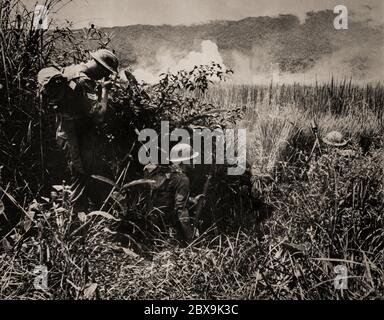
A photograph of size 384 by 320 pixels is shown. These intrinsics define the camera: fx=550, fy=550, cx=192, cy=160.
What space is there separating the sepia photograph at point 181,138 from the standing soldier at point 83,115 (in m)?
0.01

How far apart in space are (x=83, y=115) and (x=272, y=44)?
149 centimetres

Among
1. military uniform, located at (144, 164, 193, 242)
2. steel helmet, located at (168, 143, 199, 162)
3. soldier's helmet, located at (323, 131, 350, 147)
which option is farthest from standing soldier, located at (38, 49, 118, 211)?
soldier's helmet, located at (323, 131, 350, 147)

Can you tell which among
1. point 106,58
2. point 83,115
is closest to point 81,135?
point 83,115

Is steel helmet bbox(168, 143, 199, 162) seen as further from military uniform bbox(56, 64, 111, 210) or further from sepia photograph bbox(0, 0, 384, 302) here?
military uniform bbox(56, 64, 111, 210)

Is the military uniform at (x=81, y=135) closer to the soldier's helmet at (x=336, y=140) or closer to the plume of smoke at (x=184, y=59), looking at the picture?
the plume of smoke at (x=184, y=59)

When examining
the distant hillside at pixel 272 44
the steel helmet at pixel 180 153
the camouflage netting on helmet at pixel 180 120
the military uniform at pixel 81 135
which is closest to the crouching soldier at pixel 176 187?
the steel helmet at pixel 180 153

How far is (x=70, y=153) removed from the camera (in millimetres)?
3990

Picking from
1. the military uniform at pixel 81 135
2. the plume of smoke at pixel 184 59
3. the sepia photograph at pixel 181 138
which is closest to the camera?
the sepia photograph at pixel 181 138

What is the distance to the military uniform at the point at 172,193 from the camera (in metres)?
3.96

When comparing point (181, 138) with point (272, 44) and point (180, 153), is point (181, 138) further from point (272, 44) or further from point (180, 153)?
point (272, 44)

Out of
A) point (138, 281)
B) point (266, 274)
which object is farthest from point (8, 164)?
point (266, 274)

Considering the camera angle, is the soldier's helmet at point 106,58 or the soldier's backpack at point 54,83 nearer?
the soldier's backpack at point 54,83

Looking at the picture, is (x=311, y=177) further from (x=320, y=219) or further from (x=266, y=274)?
(x=266, y=274)

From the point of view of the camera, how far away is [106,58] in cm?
400
